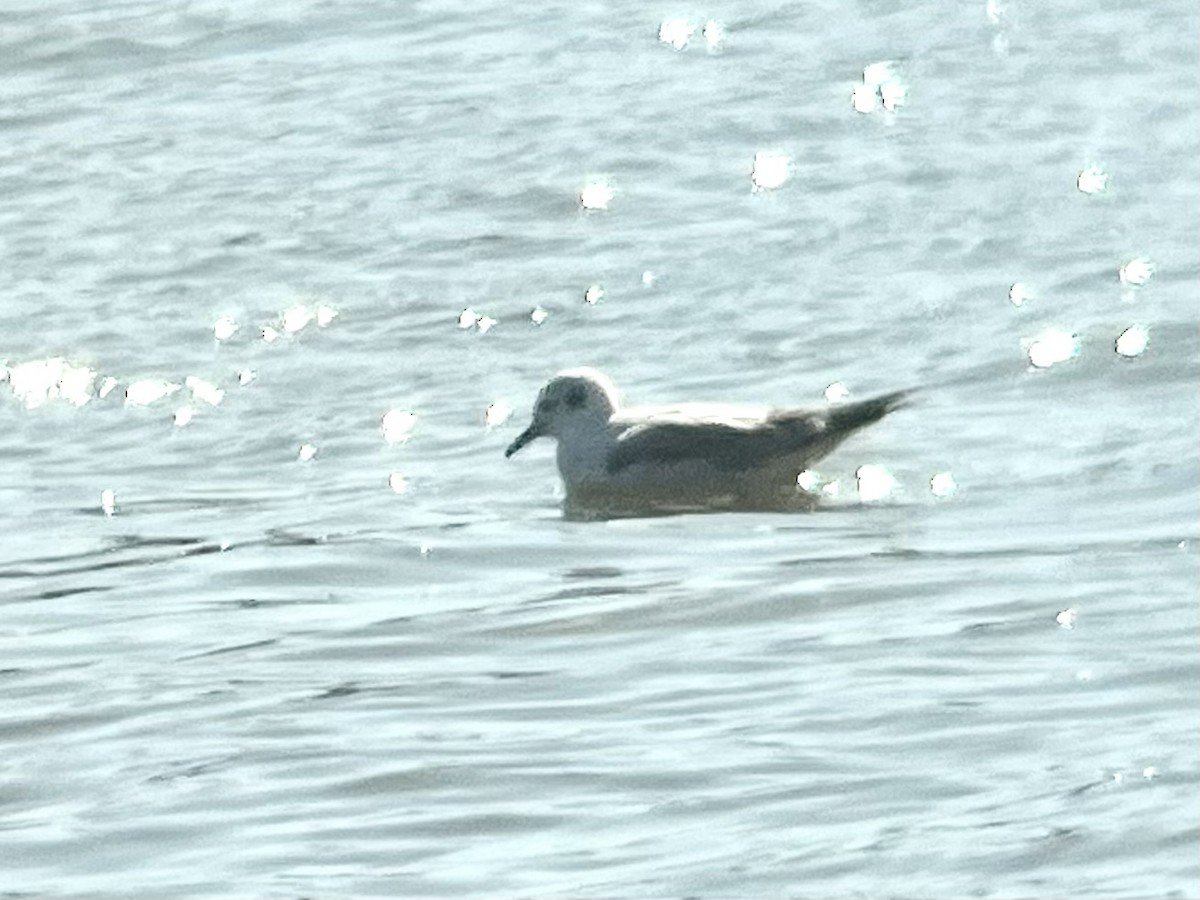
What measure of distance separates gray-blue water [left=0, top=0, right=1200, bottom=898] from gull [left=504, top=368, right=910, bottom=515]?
0.21 metres

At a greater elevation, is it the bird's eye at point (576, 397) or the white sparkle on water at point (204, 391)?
the white sparkle on water at point (204, 391)

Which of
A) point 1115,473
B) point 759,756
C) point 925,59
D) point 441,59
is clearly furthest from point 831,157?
point 759,756

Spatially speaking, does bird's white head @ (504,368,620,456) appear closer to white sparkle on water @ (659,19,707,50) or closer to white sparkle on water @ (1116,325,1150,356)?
white sparkle on water @ (1116,325,1150,356)

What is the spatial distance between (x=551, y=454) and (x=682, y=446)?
44.3 inches

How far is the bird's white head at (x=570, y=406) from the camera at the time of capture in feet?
39.6

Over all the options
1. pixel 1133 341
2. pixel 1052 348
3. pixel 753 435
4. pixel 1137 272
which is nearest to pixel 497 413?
pixel 753 435

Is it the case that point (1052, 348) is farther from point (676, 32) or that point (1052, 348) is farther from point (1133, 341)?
point (676, 32)

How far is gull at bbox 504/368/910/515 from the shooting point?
11.6 m

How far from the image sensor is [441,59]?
17812 mm

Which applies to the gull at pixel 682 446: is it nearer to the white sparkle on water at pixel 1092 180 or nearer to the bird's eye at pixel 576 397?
the bird's eye at pixel 576 397

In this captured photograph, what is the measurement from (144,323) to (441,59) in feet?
13.6

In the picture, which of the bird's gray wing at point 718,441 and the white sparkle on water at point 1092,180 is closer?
the bird's gray wing at point 718,441

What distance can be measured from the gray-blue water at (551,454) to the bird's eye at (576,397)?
1.09 ft

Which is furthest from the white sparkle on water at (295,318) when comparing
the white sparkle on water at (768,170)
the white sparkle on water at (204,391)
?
the white sparkle on water at (768,170)
